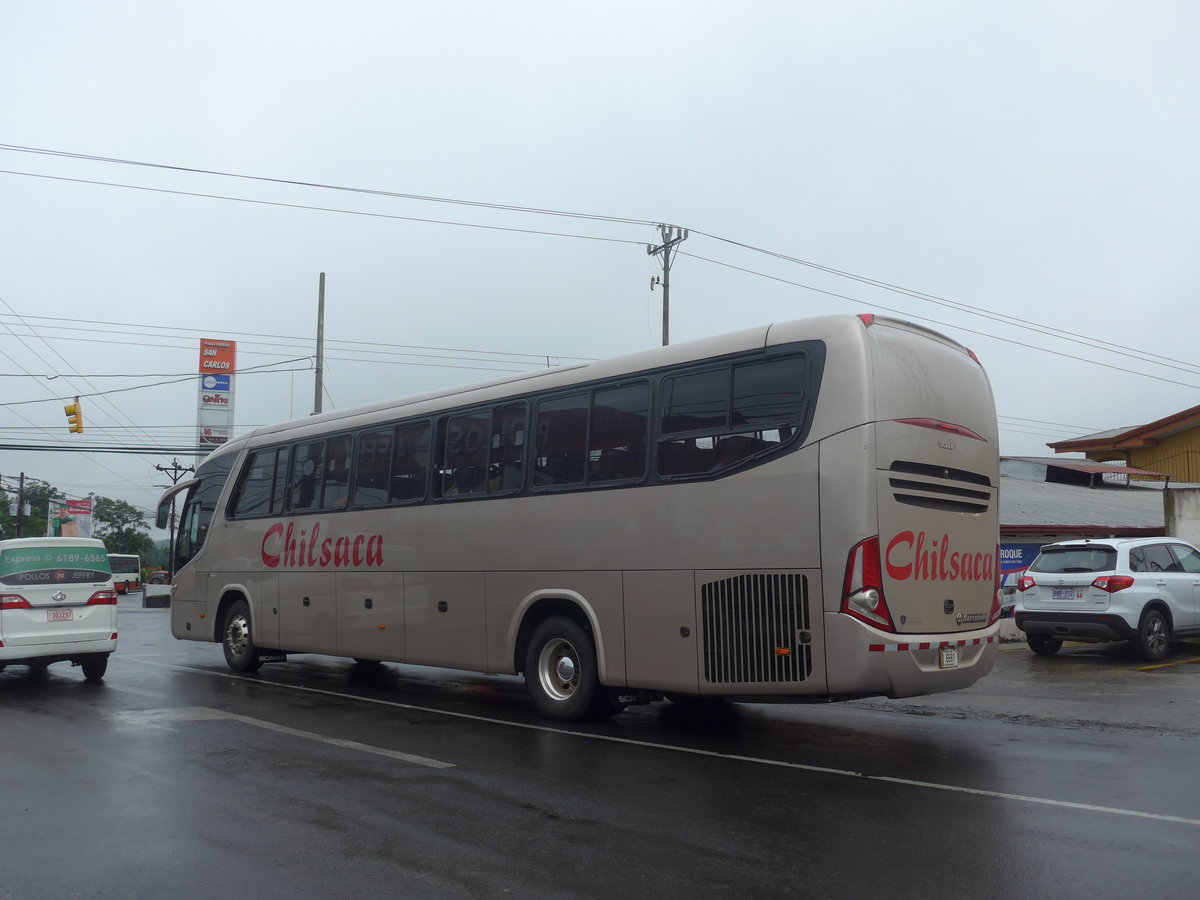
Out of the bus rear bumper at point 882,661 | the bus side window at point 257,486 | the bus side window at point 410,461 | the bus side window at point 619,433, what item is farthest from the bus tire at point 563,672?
the bus side window at point 257,486

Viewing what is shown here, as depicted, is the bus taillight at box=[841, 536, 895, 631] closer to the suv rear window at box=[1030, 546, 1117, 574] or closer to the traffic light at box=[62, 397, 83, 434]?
the suv rear window at box=[1030, 546, 1117, 574]

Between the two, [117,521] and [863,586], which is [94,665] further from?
[117,521]

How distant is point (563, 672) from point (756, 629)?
2501 millimetres

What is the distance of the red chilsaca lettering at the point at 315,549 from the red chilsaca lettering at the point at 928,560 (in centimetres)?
647

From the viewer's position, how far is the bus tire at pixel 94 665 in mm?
12977

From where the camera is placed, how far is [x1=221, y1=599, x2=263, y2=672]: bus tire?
1426cm

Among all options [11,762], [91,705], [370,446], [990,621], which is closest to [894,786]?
[990,621]

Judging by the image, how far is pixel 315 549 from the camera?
13.0 m

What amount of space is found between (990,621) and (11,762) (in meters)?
8.12

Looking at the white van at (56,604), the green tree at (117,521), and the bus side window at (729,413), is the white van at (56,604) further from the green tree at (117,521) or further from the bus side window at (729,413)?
the green tree at (117,521)

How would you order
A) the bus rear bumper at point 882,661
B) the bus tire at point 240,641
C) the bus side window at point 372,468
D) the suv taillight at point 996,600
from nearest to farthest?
the bus rear bumper at point 882,661
the suv taillight at point 996,600
the bus side window at point 372,468
the bus tire at point 240,641

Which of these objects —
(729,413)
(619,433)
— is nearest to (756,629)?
(729,413)

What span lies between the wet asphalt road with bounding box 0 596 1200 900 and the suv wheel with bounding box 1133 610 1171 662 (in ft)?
10.8

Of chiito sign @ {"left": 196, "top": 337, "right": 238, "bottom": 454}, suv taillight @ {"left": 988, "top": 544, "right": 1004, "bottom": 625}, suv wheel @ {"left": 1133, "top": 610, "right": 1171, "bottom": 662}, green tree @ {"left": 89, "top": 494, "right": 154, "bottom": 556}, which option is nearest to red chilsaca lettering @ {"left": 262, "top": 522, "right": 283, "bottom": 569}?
suv taillight @ {"left": 988, "top": 544, "right": 1004, "bottom": 625}
